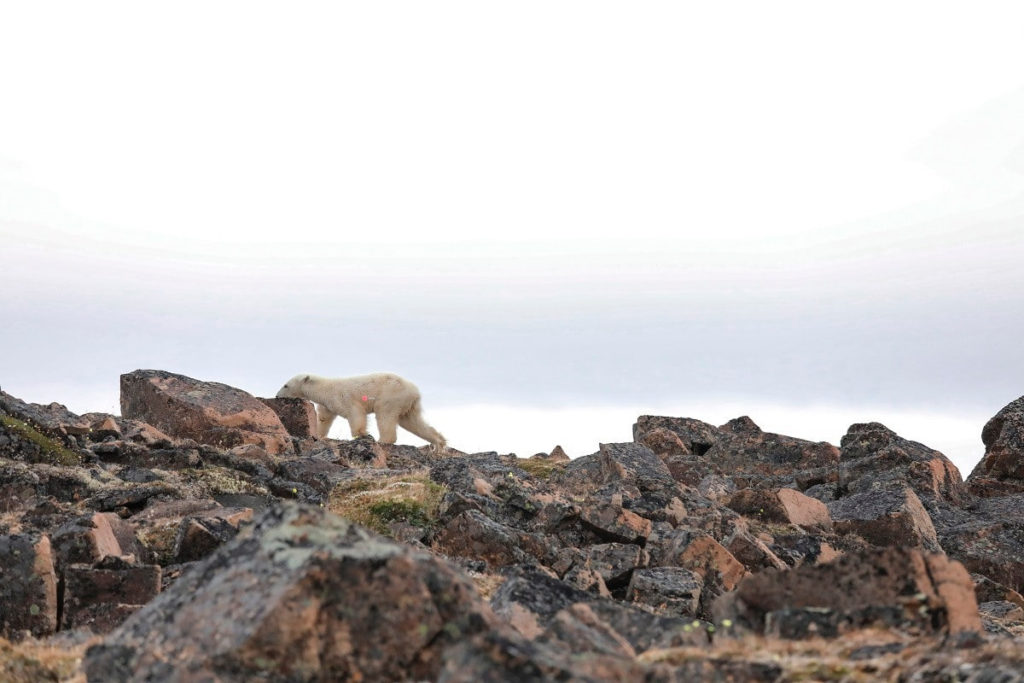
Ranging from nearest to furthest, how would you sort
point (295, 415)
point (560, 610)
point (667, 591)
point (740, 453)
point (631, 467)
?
point (560, 610) < point (667, 591) < point (631, 467) < point (295, 415) < point (740, 453)

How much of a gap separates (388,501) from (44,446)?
7.81 metres

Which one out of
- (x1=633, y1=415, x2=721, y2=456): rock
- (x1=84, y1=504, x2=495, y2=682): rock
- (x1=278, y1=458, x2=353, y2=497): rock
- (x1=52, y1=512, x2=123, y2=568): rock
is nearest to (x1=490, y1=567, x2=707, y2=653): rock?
(x1=84, y1=504, x2=495, y2=682): rock

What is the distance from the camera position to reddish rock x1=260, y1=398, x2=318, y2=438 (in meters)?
34.5

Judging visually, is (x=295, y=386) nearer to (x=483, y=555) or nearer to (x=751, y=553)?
(x=483, y=555)

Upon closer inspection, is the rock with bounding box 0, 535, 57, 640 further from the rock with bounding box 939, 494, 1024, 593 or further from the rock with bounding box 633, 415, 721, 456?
the rock with bounding box 633, 415, 721, 456

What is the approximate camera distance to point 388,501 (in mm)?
20297

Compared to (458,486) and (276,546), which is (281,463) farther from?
(276,546)

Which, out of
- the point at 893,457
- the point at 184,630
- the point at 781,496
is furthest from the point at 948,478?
the point at 184,630

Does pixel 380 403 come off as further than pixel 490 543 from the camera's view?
Yes

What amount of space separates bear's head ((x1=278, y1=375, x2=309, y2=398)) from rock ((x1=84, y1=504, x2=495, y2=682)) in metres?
32.9

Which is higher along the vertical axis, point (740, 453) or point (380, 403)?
point (380, 403)

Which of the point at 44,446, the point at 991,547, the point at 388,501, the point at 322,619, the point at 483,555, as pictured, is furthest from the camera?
the point at 991,547

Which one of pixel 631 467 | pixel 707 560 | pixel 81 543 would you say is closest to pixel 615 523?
pixel 707 560

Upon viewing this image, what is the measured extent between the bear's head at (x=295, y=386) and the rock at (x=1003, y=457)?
23278mm
